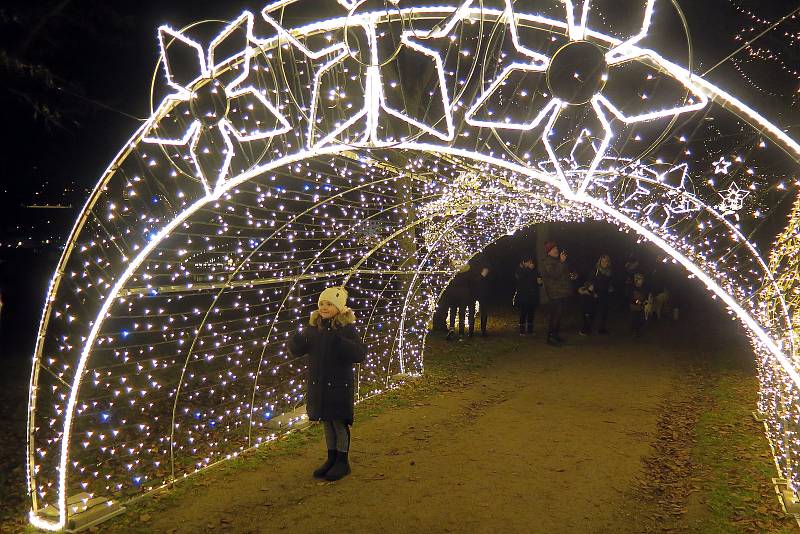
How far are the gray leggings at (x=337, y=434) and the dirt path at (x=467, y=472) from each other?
0.32m

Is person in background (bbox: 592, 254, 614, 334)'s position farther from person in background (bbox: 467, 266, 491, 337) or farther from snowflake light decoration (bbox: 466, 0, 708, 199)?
snowflake light decoration (bbox: 466, 0, 708, 199)

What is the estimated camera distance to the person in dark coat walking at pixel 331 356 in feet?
15.7

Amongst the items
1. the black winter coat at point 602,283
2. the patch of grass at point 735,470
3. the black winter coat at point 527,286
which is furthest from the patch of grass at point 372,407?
the patch of grass at point 735,470

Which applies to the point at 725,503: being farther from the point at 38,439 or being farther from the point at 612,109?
the point at 38,439

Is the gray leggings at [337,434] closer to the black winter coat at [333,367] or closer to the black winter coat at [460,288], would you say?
the black winter coat at [333,367]

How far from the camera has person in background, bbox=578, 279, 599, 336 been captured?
12.0 metres

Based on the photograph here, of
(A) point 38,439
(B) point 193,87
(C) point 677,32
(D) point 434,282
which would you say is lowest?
(A) point 38,439

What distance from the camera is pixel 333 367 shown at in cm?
479

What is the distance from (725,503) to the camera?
4566mm

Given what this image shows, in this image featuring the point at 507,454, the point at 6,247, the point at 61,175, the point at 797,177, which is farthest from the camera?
the point at 6,247

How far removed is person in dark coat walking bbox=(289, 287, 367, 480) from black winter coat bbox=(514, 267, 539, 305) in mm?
7878

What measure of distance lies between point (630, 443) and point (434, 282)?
4.39 metres

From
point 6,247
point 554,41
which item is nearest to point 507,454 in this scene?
point 554,41

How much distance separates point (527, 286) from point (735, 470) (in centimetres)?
712
